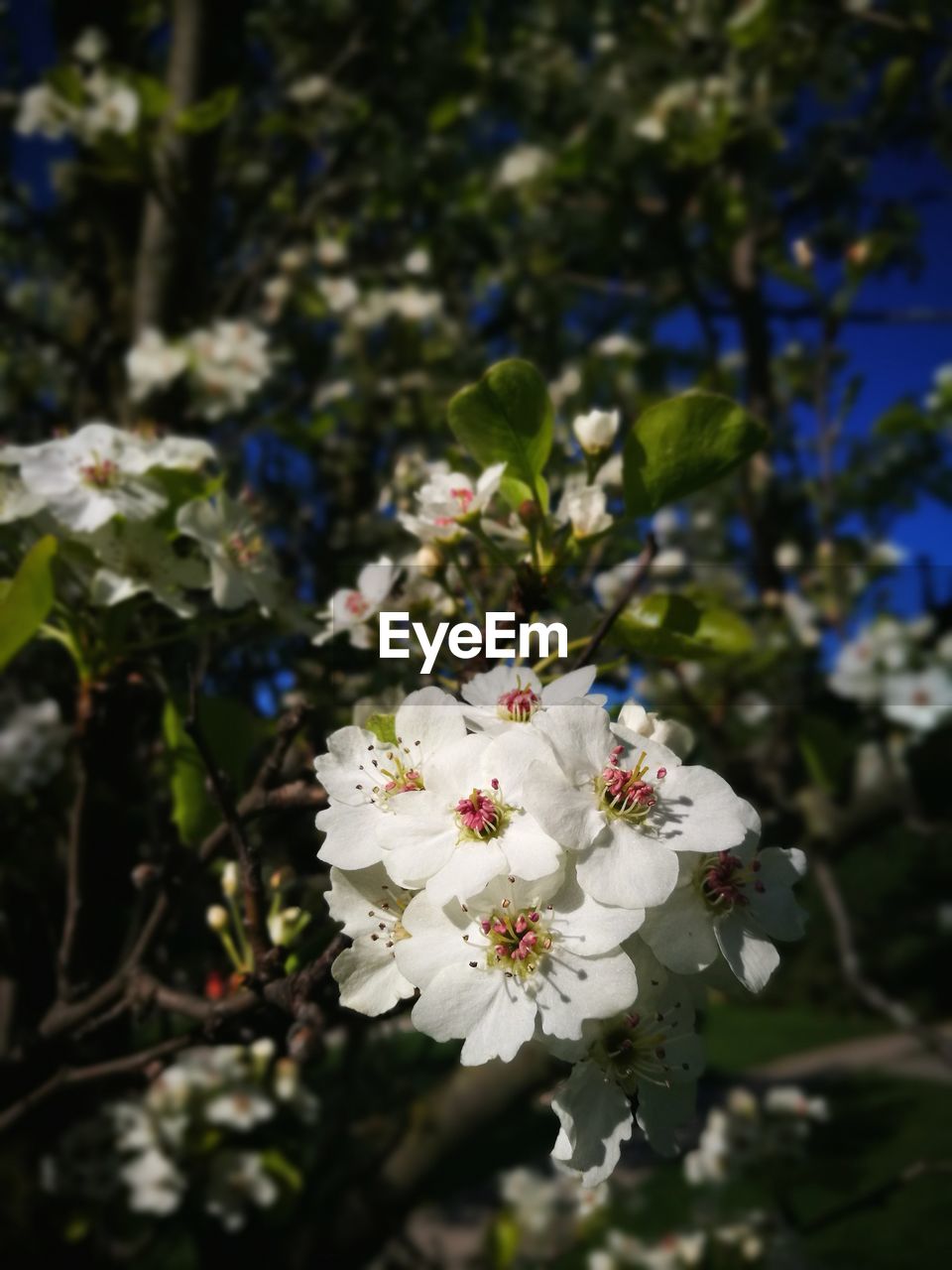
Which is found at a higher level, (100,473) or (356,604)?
(100,473)

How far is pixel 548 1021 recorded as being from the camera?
0.62 meters

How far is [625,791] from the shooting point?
2.22 ft

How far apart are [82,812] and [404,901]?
60cm

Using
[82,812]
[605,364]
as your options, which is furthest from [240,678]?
[605,364]

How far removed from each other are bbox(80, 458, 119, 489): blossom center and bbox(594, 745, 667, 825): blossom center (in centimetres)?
66

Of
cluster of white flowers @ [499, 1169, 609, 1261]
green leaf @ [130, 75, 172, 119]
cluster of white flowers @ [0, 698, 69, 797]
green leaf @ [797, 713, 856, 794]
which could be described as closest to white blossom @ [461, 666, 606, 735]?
cluster of white flowers @ [0, 698, 69, 797]

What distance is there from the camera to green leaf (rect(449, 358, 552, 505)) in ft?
2.86

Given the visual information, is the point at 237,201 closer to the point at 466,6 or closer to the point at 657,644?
the point at 466,6

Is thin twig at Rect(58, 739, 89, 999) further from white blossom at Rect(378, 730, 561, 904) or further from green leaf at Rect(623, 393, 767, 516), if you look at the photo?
green leaf at Rect(623, 393, 767, 516)

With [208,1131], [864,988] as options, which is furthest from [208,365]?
[864,988]

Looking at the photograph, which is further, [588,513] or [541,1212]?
[541,1212]

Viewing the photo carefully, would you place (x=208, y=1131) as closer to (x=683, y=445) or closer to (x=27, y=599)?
(x=27, y=599)

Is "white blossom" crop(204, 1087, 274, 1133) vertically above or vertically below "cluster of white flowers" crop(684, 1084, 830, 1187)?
above

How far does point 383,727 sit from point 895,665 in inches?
110
